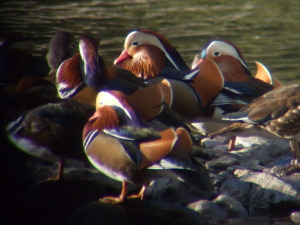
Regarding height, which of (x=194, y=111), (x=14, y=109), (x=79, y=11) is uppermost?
(x=14, y=109)

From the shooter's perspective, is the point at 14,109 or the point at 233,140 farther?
the point at 233,140

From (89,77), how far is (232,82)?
4.69 ft

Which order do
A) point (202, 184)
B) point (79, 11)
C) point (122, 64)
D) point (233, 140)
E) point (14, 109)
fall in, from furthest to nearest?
point (79, 11), point (122, 64), point (233, 140), point (14, 109), point (202, 184)

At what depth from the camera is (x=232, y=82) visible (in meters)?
5.80

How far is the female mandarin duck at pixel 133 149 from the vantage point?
371 centimetres

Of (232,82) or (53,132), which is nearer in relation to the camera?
(53,132)

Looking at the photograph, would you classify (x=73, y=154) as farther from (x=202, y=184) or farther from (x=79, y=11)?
(x=79, y=11)

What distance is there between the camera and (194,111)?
18.2 feet

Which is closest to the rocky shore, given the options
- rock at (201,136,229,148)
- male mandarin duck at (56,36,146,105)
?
male mandarin duck at (56,36,146,105)

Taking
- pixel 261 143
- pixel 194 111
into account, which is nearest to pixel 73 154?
pixel 194 111

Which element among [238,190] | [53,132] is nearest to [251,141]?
[238,190]

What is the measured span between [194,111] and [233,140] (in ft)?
1.27

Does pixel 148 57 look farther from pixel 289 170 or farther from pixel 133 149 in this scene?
pixel 133 149

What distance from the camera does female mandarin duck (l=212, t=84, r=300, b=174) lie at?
4855mm
